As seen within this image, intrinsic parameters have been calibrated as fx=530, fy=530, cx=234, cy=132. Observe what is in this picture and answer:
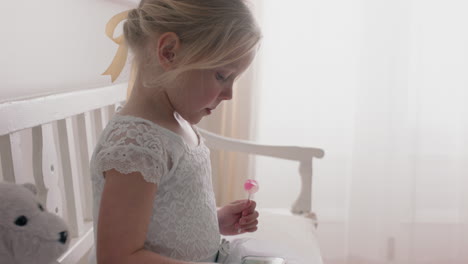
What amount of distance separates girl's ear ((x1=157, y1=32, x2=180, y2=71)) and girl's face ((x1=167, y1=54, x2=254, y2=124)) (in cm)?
3

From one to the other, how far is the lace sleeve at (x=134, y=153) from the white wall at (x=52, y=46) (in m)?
0.24

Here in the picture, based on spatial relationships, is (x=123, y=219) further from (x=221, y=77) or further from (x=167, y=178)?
(x=221, y=77)

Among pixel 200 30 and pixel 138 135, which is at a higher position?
pixel 200 30

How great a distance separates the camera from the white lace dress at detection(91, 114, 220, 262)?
2.25 feet

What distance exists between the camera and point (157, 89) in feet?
2.50

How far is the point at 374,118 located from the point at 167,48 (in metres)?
1.41

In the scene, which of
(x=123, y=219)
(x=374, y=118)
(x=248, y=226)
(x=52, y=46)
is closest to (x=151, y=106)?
(x=123, y=219)

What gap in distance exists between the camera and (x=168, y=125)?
30.4 inches

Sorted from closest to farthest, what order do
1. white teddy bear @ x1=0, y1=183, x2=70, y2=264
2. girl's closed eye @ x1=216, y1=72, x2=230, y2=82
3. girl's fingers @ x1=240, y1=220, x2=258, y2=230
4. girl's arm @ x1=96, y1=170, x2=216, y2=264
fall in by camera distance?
white teddy bear @ x1=0, y1=183, x2=70, y2=264
girl's arm @ x1=96, y1=170, x2=216, y2=264
girl's closed eye @ x1=216, y1=72, x2=230, y2=82
girl's fingers @ x1=240, y1=220, x2=258, y2=230

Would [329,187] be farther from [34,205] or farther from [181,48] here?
[34,205]

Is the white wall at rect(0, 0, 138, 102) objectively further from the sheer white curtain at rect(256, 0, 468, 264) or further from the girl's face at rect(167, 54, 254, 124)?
the sheer white curtain at rect(256, 0, 468, 264)

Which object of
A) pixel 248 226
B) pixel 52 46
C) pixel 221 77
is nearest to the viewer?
pixel 221 77

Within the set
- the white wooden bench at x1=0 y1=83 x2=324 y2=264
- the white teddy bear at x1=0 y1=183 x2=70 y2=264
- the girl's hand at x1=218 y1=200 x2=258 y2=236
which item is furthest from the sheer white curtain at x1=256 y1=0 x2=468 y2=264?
the white teddy bear at x1=0 y1=183 x2=70 y2=264

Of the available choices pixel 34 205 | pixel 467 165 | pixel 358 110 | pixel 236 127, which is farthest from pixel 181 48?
pixel 467 165
